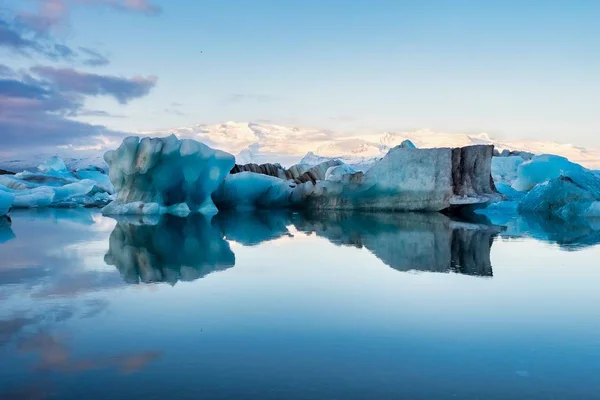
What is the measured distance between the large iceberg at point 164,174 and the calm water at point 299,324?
281 inches

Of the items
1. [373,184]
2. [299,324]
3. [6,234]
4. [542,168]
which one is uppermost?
[542,168]

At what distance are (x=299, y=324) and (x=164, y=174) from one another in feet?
35.9

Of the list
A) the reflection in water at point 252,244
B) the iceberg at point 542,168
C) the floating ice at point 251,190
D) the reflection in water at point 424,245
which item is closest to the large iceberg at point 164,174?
the floating ice at point 251,190

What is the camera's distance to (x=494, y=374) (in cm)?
204

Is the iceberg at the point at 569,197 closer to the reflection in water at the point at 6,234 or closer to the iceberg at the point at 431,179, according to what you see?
the iceberg at the point at 431,179

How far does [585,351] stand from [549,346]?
14cm

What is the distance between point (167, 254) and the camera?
545 centimetres

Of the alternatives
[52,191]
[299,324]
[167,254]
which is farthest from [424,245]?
[52,191]

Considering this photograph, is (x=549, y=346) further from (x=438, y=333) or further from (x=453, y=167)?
(x=453, y=167)

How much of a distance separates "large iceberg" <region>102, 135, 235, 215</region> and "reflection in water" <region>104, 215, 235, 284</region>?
4.61 m

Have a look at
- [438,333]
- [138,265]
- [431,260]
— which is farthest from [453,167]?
[438,333]

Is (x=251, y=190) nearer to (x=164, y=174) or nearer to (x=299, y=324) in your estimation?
(x=164, y=174)

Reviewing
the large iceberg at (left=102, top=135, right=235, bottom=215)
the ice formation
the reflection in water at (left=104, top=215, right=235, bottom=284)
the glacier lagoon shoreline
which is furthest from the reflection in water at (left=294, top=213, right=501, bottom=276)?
the ice formation

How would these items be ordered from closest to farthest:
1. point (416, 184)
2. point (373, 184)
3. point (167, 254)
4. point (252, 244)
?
point (167, 254) < point (252, 244) < point (416, 184) < point (373, 184)
